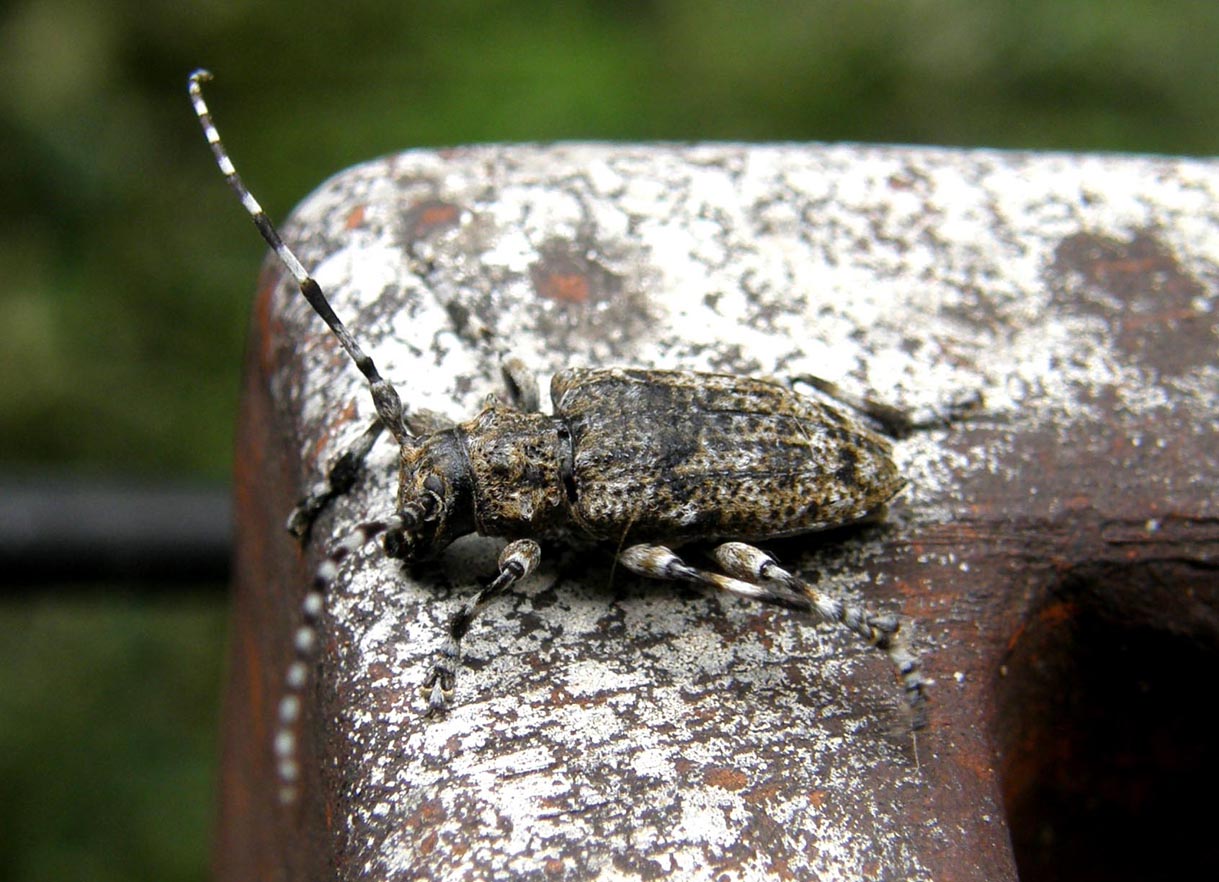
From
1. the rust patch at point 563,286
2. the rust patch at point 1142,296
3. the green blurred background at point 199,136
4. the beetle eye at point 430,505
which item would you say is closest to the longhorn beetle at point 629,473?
A: the beetle eye at point 430,505

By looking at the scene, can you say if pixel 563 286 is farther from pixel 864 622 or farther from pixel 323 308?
pixel 864 622

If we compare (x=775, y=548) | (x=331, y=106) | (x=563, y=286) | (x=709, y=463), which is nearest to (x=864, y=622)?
(x=775, y=548)

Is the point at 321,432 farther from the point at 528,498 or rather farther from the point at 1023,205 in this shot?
the point at 1023,205

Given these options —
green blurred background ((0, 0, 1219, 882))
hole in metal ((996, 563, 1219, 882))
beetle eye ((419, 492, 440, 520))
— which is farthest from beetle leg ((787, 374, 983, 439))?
green blurred background ((0, 0, 1219, 882))

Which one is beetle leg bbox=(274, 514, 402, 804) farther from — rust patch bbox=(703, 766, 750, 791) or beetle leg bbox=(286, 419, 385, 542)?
rust patch bbox=(703, 766, 750, 791)

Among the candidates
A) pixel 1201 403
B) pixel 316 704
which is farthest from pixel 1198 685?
pixel 316 704

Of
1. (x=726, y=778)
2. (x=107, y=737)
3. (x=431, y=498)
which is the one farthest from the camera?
(x=107, y=737)

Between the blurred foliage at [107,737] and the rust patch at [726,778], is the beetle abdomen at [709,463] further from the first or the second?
the blurred foliage at [107,737]
